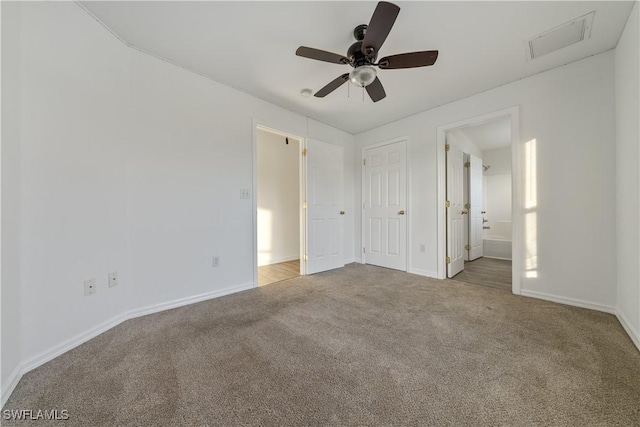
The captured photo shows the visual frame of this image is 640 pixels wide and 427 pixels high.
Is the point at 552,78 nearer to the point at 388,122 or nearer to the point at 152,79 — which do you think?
the point at 388,122

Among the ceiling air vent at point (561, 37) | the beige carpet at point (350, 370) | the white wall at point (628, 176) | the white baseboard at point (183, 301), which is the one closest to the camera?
the beige carpet at point (350, 370)

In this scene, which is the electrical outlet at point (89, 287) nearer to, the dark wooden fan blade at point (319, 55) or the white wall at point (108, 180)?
the white wall at point (108, 180)

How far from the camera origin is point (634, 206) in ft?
5.57

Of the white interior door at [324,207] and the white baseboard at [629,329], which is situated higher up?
the white interior door at [324,207]

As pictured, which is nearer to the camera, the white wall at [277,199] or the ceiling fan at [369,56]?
the ceiling fan at [369,56]

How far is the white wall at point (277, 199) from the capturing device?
4457 mm

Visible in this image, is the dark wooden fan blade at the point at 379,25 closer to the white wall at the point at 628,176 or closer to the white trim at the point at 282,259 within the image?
the white wall at the point at 628,176

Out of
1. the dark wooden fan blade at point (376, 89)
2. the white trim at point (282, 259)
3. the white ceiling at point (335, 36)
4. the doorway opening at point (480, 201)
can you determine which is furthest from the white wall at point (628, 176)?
the white trim at point (282, 259)

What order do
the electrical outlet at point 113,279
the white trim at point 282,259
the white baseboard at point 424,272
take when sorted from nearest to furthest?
the electrical outlet at point 113,279 → the white baseboard at point 424,272 → the white trim at point 282,259

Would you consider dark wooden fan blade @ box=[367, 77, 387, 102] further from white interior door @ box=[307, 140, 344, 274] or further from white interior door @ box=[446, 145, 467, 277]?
white interior door @ box=[446, 145, 467, 277]

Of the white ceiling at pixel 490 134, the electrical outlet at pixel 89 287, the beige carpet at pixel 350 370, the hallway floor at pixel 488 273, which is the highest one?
the white ceiling at pixel 490 134

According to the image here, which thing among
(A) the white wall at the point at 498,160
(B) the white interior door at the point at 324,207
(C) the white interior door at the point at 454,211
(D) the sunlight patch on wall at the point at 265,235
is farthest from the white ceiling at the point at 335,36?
(A) the white wall at the point at 498,160

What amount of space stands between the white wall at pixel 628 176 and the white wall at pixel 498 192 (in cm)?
353

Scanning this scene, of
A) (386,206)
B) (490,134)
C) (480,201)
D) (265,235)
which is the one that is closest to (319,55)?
(386,206)
